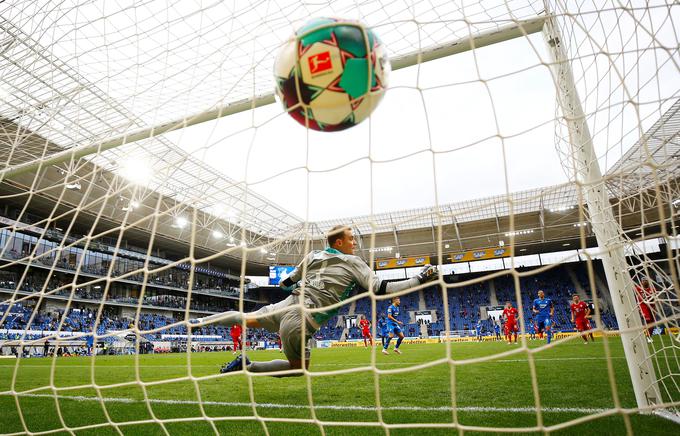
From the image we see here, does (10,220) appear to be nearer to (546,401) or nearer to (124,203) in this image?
(124,203)

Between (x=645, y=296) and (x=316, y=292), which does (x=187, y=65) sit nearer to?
(x=316, y=292)

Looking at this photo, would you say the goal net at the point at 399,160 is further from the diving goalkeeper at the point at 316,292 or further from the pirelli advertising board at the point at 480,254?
the pirelli advertising board at the point at 480,254

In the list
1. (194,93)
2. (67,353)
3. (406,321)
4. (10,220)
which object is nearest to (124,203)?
(10,220)

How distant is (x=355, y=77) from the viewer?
2229 millimetres

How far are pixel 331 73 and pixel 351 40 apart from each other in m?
0.20

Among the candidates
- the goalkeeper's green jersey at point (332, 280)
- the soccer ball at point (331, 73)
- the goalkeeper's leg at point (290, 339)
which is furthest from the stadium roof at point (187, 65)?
the goalkeeper's leg at point (290, 339)

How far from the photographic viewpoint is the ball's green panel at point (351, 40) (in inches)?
86.0

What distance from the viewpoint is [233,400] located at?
3.79 meters

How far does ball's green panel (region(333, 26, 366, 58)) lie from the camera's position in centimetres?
219

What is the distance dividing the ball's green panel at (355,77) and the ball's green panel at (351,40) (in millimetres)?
47

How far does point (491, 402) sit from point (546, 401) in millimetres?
405

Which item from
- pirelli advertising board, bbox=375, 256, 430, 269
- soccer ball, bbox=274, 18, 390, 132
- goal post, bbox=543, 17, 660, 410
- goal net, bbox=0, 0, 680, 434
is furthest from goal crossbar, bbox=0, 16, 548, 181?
pirelli advertising board, bbox=375, 256, 430, 269

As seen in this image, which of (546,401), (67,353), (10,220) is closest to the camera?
(546,401)

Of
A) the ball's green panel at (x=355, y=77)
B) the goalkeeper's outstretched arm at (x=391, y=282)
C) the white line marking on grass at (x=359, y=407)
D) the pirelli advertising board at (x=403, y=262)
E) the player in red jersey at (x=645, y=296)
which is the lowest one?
the white line marking on grass at (x=359, y=407)
